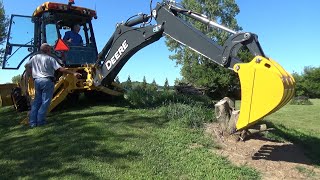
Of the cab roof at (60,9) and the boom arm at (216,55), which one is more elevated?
the cab roof at (60,9)

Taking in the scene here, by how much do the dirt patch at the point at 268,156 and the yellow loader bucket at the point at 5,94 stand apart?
720cm

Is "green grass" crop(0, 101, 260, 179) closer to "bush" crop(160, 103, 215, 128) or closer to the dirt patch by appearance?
"bush" crop(160, 103, 215, 128)

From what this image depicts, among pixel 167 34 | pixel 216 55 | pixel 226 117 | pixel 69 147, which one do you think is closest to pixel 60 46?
pixel 167 34

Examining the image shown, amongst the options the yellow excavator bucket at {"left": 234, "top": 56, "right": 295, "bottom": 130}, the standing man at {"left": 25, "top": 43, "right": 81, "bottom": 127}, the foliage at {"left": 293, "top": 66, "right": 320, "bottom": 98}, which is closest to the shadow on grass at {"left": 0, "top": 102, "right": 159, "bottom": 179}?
the standing man at {"left": 25, "top": 43, "right": 81, "bottom": 127}

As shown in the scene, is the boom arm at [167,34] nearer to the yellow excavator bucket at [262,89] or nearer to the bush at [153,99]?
the yellow excavator bucket at [262,89]

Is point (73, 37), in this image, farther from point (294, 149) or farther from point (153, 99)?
point (294, 149)

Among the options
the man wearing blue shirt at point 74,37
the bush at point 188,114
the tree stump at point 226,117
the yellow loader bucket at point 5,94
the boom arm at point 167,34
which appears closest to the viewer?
the boom arm at point 167,34

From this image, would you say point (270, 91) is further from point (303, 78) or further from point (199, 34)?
point (303, 78)

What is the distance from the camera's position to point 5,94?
12469 mm

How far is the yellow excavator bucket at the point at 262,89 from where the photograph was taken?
5.95 meters

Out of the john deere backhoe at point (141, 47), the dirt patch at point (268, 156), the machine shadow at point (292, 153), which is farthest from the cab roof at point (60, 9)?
the machine shadow at point (292, 153)

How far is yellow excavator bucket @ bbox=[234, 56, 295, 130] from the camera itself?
19.5 ft

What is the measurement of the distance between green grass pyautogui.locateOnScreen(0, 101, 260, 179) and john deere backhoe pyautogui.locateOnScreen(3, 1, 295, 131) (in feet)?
3.35

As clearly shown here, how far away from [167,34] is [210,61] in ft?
91.3
